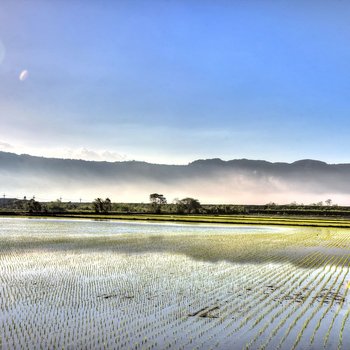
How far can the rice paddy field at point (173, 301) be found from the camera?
38.8 feet

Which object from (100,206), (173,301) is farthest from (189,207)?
(173,301)

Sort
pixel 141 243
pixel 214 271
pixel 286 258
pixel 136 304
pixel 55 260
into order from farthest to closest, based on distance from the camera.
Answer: pixel 141 243 < pixel 286 258 < pixel 55 260 < pixel 214 271 < pixel 136 304

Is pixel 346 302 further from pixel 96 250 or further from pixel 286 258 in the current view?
pixel 96 250

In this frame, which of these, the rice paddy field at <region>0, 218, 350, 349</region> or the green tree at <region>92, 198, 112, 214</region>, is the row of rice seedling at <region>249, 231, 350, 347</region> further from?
the green tree at <region>92, 198, 112, 214</region>

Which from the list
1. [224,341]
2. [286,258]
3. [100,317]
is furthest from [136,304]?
[286,258]

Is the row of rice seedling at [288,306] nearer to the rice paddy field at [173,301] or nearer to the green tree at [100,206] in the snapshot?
the rice paddy field at [173,301]

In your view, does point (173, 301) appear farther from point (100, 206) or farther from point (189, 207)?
point (189, 207)

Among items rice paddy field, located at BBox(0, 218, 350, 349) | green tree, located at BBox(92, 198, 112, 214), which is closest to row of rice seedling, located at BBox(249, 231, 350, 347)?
rice paddy field, located at BBox(0, 218, 350, 349)

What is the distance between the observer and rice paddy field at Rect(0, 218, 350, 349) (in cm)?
1182

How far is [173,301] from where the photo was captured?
636 inches

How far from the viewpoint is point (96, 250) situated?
3325 cm

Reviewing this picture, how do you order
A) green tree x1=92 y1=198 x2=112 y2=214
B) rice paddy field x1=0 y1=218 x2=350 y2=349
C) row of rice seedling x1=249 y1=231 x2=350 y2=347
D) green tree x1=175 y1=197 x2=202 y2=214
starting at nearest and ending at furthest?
rice paddy field x1=0 y1=218 x2=350 y2=349 → row of rice seedling x1=249 y1=231 x2=350 y2=347 → green tree x1=92 y1=198 x2=112 y2=214 → green tree x1=175 y1=197 x2=202 y2=214

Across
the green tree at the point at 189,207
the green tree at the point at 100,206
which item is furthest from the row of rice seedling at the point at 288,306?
the green tree at the point at 189,207

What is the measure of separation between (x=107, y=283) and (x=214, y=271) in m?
6.37
